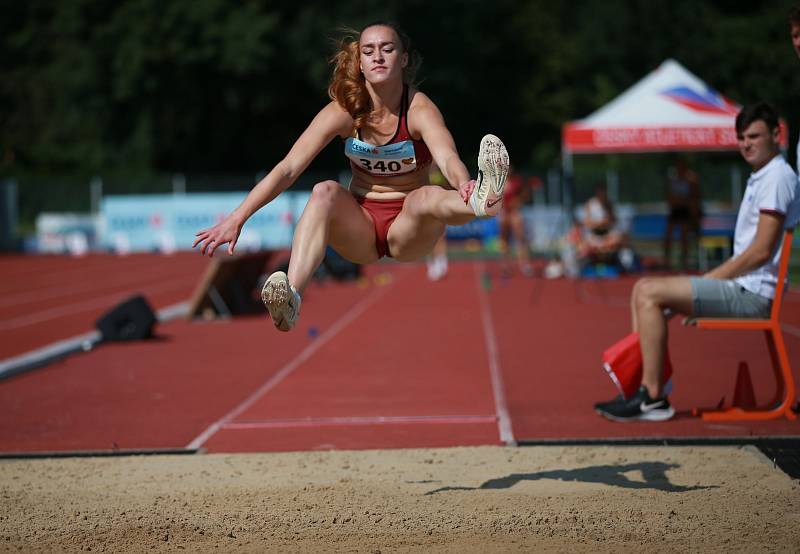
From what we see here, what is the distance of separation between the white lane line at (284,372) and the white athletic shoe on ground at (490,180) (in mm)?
2972

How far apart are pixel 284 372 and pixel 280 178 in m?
4.89

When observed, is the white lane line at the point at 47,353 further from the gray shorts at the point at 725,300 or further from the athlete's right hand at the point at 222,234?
the gray shorts at the point at 725,300

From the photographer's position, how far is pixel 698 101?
18.3 meters

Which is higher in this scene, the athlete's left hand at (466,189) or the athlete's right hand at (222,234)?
the athlete's left hand at (466,189)

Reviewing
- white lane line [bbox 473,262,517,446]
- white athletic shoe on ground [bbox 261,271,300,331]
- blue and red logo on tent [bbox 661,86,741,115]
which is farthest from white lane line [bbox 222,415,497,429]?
blue and red logo on tent [bbox 661,86,741,115]

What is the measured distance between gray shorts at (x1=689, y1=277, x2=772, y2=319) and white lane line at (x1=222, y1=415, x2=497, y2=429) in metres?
1.61

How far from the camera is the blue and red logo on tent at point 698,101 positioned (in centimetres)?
1820

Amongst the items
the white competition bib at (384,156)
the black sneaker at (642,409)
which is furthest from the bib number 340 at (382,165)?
the black sneaker at (642,409)

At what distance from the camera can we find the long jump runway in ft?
23.8

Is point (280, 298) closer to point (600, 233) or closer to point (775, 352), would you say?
point (775, 352)

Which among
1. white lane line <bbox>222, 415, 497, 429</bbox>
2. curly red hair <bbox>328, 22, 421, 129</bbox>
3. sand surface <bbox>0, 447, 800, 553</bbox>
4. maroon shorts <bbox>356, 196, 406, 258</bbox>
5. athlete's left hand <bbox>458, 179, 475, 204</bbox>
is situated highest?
curly red hair <bbox>328, 22, 421, 129</bbox>

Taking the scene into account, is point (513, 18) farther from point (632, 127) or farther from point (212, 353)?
point (212, 353)

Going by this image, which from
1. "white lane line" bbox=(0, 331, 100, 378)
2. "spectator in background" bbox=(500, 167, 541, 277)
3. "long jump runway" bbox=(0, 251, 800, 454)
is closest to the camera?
"long jump runway" bbox=(0, 251, 800, 454)

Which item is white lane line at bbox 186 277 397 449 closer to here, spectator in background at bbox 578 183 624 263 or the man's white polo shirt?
the man's white polo shirt
